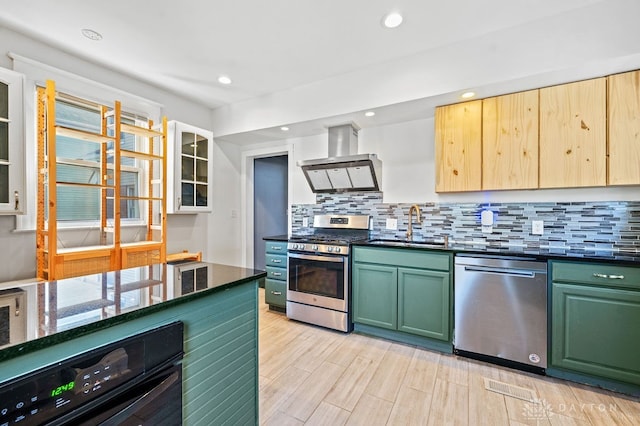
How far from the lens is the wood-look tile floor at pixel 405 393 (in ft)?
5.69

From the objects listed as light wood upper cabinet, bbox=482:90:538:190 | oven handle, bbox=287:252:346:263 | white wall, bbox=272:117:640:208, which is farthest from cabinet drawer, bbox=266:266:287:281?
light wood upper cabinet, bbox=482:90:538:190

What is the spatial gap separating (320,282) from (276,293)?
710 mm

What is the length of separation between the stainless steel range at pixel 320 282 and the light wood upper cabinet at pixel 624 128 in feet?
7.04

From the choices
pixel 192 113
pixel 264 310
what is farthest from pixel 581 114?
pixel 192 113

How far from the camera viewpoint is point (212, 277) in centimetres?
126

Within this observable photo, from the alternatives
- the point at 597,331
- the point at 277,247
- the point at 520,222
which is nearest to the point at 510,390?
the point at 597,331

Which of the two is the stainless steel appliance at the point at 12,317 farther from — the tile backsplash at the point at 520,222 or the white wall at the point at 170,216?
the tile backsplash at the point at 520,222

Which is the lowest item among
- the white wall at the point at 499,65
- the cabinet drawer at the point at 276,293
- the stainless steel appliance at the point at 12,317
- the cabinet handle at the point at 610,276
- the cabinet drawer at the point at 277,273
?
the cabinet drawer at the point at 276,293

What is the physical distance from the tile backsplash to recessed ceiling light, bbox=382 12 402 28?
1.70m

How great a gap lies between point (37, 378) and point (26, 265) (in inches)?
98.1

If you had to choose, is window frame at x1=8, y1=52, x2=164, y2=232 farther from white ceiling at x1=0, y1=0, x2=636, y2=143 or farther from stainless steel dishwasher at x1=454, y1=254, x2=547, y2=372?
stainless steel dishwasher at x1=454, y1=254, x2=547, y2=372

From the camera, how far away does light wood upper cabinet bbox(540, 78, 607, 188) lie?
7.16 ft

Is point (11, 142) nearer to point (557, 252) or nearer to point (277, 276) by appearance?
point (277, 276)

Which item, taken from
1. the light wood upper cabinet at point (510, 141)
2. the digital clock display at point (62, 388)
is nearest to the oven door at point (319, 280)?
the light wood upper cabinet at point (510, 141)
